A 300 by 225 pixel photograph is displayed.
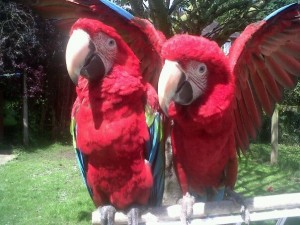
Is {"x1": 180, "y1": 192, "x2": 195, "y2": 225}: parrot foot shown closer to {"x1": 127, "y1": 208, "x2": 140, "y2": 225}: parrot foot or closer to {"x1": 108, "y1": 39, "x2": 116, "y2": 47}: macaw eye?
{"x1": 127, "y1": 208, "x2": 140, "y2": 225}: parrot foot

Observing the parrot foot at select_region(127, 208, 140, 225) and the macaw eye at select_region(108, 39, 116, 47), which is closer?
the macaw eye at select_region(108, 39, 116, 47)

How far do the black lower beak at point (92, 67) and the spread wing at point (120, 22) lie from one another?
286 mm

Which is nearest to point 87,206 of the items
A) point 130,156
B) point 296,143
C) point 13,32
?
point 130,156

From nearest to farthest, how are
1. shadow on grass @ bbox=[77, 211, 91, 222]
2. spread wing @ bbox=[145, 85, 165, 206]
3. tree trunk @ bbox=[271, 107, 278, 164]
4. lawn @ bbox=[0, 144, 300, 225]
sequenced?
1. spread wing @ bbox=[145, 85, 165, 206]
2. shadow on grass @ bbox=[77, 211, 91, 222]
3. lawn @ bbox=[0, 144, 300, 225]
4. tree trunk @ bbox=[271, 107, 278, 164]

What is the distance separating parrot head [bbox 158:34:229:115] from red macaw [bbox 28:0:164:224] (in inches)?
5.7

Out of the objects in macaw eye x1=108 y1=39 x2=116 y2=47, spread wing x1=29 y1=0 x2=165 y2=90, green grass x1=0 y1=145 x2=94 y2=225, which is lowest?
green grass x1=0 y1=145 x2=94 y2=225

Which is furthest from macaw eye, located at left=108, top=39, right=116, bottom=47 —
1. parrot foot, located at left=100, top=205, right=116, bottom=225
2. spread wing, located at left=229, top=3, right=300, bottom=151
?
parrot foot, located at left=100, top=205, right=116, bottom=225

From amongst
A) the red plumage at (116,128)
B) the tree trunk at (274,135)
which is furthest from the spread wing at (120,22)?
the tree trunk at (274,135)

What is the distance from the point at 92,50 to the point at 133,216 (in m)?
0.70

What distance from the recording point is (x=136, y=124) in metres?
1.53

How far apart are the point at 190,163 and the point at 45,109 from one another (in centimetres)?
570

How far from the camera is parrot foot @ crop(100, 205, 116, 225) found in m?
1.63

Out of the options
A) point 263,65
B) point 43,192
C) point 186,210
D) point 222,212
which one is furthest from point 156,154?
point 43,192

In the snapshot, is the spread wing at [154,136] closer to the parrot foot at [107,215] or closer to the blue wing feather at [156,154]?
the blue wing feather at [156,154]
